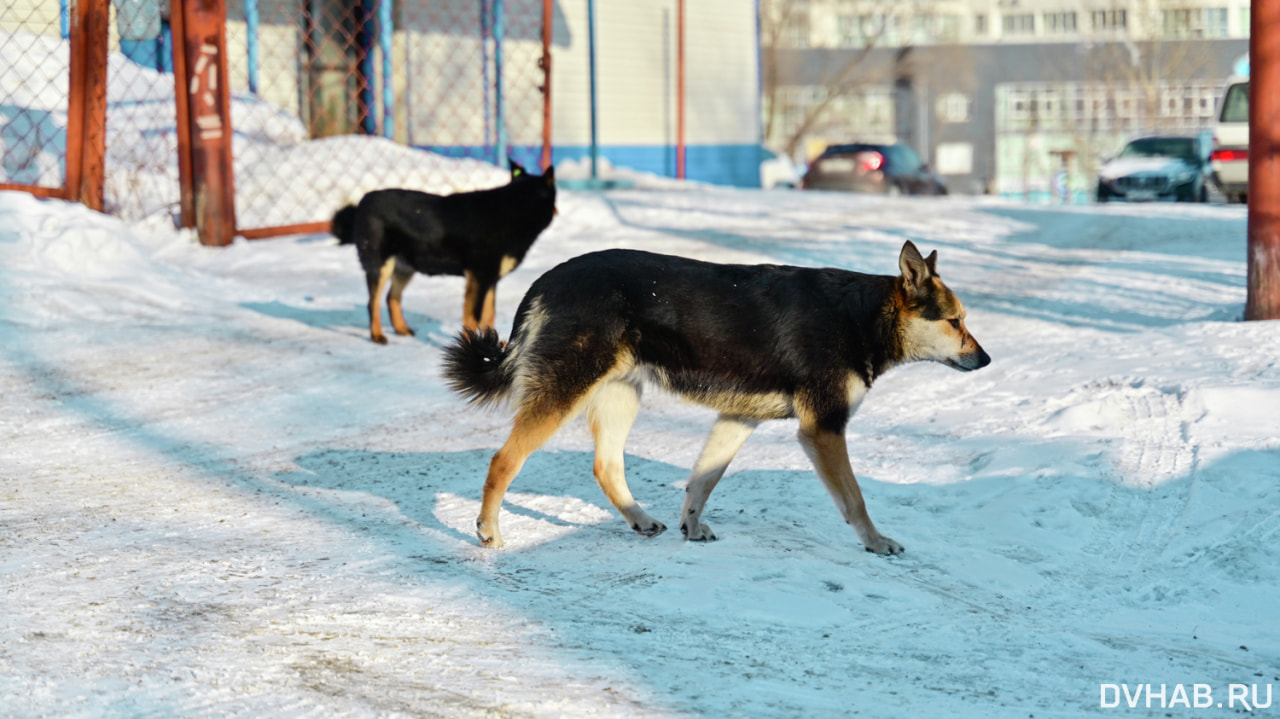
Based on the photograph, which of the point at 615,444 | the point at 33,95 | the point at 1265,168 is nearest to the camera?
the point at 615,444

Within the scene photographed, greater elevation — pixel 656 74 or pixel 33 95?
pixel 656 74

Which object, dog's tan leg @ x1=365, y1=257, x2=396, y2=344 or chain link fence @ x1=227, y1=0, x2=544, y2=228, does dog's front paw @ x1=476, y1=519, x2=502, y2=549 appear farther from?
A: chain link fence @ x1=227, y1=0, x2=544, y2=228

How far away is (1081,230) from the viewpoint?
16031 millimetres

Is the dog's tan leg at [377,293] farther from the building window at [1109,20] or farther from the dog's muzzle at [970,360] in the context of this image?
the building window at [1109,20]

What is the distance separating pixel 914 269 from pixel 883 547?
1132 millimetres

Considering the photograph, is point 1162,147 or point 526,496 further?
point 1162,147

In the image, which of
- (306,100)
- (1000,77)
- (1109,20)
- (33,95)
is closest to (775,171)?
(306,100)

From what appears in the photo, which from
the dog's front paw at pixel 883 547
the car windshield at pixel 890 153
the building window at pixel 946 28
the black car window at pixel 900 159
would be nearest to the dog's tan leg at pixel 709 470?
the dog's front paw at pixel 883 547

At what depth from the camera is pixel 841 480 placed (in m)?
4.82

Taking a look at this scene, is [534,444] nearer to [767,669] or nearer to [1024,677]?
[767,669]

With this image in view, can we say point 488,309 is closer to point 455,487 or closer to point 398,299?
point 398,299

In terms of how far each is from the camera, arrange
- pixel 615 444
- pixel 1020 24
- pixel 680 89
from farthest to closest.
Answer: pixel 1020 24
pixel 680 89
pixel 615 444

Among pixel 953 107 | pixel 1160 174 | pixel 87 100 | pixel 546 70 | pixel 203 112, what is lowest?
pixel 1160 174

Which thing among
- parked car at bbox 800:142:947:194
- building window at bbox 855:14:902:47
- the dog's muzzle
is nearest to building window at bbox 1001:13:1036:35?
building window at bbox 855:14:902:47
